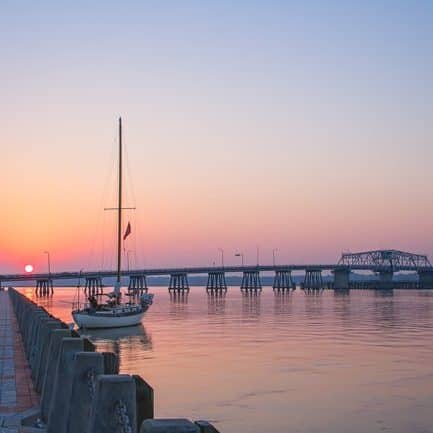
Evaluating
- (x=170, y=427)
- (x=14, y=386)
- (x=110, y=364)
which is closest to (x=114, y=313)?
(x=14, y=386)

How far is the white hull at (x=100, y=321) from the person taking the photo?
63.2 meters

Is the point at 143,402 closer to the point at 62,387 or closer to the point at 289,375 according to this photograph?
the point at 62,387

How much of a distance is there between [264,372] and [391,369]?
6478 mm

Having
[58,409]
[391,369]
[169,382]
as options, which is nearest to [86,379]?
[58,409]

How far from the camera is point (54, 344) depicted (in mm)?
13703

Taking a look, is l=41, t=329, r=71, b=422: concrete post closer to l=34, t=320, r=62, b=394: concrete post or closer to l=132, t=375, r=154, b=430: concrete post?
l=34, t=320, r=62, b=394: concrete post

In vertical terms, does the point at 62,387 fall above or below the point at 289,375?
above

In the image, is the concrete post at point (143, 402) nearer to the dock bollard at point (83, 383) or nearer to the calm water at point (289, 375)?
the dock bollard at point (83, 383)

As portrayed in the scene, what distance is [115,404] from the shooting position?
7465 millimetres

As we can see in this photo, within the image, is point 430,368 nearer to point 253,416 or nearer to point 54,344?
point 253,416

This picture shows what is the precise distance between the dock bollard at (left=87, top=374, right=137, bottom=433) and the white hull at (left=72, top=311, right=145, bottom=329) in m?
56.9

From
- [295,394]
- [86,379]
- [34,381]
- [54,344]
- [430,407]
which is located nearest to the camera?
[86,379]

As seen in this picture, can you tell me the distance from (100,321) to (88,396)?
178 feet

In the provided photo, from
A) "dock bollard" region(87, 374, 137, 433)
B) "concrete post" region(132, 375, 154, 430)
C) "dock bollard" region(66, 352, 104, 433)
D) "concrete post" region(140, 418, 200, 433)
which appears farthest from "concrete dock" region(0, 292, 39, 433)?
"concrete post" region(140, 418, 200, 433)
